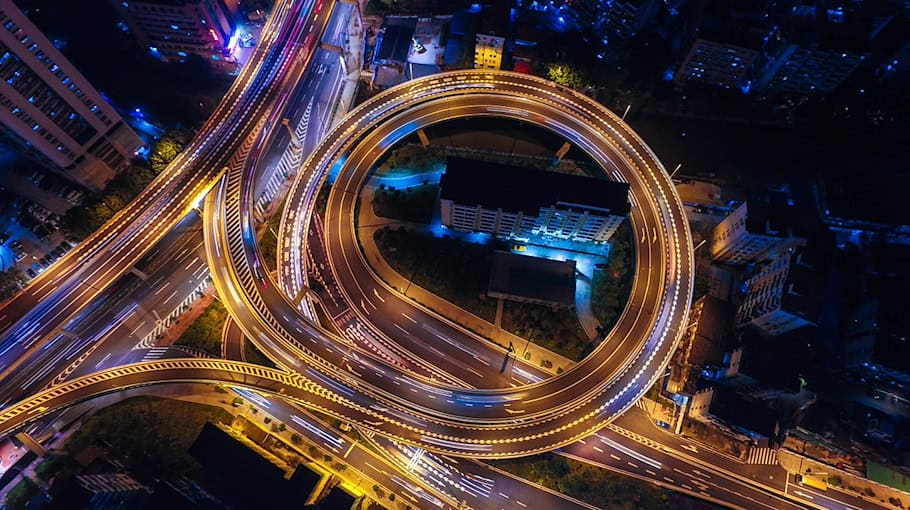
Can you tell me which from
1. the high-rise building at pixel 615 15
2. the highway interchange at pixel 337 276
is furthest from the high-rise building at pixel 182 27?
the high-rise building at pixel 615 15

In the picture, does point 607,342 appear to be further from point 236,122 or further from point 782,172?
point 236,122

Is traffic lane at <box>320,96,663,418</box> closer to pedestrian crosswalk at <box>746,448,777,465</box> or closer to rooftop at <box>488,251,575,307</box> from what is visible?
rooftop at <box>488,251,575,307</box>

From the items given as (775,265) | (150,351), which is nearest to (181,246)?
(150,351)

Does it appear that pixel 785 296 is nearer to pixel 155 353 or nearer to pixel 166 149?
pixel 155 353

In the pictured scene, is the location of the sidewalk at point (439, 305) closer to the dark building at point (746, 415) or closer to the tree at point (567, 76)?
the dark building at point (746, 415)

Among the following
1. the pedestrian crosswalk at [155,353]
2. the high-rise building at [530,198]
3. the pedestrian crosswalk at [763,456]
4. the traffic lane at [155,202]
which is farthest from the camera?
the pedestrian crosswalk at [155,353]

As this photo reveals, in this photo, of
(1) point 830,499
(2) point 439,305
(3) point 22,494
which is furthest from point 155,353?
(1) point 830,499

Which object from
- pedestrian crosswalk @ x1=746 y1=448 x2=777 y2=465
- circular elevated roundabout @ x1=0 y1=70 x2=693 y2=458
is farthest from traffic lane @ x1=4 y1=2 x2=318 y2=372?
pedestrian crosswalk @ x1=746 y1=448 x2=777 y2=465
